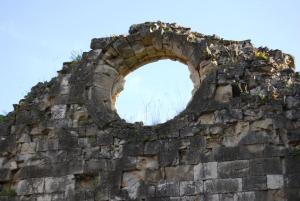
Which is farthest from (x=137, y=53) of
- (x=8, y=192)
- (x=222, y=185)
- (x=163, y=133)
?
(x=8, y=192)

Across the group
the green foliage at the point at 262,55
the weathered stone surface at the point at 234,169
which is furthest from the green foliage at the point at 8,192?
the green foliage at the point at 262,55

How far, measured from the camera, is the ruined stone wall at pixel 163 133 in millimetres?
11227

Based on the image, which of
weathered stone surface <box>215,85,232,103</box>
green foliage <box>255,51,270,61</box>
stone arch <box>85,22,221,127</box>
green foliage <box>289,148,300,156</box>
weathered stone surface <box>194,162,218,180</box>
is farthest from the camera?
stone arch <box>85,22,221,127</box>

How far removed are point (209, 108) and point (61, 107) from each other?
3.27 meters

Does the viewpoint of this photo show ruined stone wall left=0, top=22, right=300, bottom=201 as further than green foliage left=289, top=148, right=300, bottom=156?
Yes

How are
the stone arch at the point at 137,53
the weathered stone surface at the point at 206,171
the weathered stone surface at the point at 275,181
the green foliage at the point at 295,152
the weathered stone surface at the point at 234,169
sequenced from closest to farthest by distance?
the weathered stone surface at the point at 275,181
the green foliage at the point at 295,152
the weathered stone surface at the point at 234,169
the weathered stone surface at the point at 206,171
the stone arch at the point at 137,53

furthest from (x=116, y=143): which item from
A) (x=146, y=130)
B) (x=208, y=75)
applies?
(x=208, y=75)

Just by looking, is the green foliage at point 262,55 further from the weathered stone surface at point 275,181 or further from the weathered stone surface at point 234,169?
the weathered stone surface at point 275,181

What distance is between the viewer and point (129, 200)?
11.6 metres

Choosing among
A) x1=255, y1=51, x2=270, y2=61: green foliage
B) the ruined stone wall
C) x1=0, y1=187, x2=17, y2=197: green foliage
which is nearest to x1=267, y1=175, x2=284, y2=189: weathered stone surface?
the ruined stone wall

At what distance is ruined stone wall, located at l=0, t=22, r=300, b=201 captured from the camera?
36.8 ft

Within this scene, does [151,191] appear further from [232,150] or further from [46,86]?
[46,86]

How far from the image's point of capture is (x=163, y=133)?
12.1 m

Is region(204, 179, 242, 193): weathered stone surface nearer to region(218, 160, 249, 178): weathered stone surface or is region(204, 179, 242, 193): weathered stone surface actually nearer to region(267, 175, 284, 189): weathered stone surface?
region(218, 160, 249, 178): weathered stone surface
